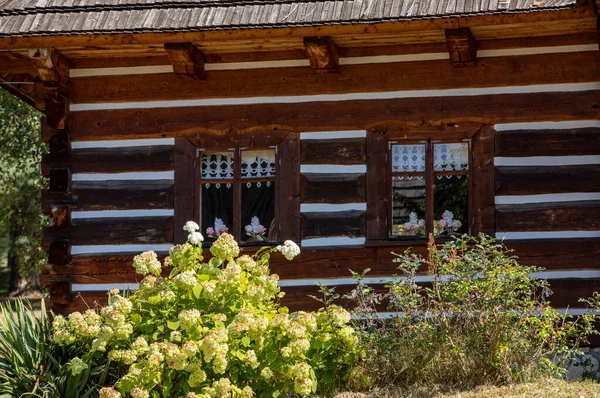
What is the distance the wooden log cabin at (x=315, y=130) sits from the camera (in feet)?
33.1

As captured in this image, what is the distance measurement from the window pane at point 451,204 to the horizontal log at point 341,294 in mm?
959

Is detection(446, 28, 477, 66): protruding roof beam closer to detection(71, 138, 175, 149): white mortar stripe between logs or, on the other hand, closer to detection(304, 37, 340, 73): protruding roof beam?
detection(304, 37, 340, 73): protruding roof beam

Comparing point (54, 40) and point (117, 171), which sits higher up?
point (54, 40)

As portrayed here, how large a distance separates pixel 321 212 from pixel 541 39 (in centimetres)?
300

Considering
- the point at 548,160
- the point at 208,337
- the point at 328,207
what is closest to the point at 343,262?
the point at 328,207

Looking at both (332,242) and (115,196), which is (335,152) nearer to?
(332,242)

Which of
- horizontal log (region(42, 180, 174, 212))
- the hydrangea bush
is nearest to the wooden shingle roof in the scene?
horizontal log (region(42, 180, 174, 212))

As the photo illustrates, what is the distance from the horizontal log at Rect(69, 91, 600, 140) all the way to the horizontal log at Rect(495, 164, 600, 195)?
0.54 metres

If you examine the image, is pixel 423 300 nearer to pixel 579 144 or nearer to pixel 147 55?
pixel 579 144

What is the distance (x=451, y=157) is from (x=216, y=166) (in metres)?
2.66

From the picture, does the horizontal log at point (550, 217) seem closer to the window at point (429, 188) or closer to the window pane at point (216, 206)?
the window at point (429, 188)

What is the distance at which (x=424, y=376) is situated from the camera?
28.0 feet

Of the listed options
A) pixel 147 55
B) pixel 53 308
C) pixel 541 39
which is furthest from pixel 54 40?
pixel 541 39

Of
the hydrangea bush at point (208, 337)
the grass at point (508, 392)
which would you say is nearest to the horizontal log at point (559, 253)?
the grass at point (508, 392)
